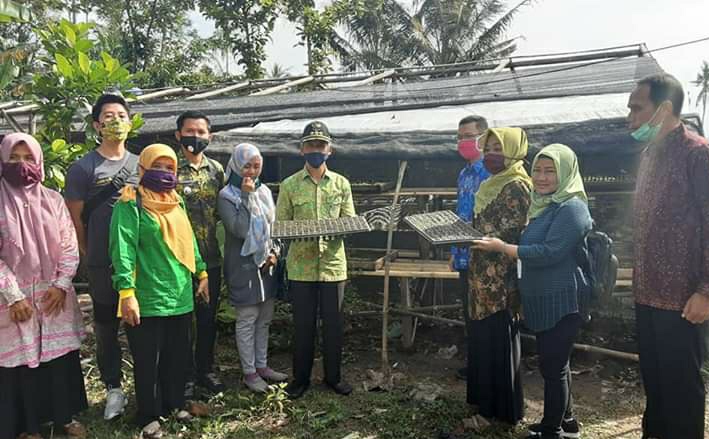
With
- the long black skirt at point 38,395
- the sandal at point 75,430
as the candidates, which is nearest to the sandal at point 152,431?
the sandal at point 75,430

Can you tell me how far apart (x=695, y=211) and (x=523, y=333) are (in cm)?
236

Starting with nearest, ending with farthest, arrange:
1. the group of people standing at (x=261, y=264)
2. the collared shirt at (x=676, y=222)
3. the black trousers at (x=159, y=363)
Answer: the collared shirt at (x=676, y=222) < the group of people standing at (x=261, y=264) < the black trousers at (x=159, y=363)

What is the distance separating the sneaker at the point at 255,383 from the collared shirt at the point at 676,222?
2564mm

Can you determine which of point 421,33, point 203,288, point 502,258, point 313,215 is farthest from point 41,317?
point 421,33

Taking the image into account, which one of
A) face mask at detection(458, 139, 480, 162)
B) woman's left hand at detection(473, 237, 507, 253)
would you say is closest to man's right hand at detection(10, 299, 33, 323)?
woman's left hand at detection(473, 237, 507, 253)

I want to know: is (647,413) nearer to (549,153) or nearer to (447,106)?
(549,153)

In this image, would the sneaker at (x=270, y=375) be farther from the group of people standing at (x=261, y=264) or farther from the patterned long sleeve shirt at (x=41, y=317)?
the patterned long sleeve shirt at (x=41, y=317)

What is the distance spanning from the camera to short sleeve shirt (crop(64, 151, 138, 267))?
3.07 m

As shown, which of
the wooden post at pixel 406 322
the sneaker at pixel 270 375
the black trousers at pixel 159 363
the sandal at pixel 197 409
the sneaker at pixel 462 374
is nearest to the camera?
the black trousers at pixel 159 363

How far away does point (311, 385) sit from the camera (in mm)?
3898

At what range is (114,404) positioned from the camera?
10.8ft

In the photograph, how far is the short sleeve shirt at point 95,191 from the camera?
3.07 metres

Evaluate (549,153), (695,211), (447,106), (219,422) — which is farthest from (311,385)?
(447,106)

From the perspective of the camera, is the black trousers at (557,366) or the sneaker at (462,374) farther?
the sneaker at (462,374)
